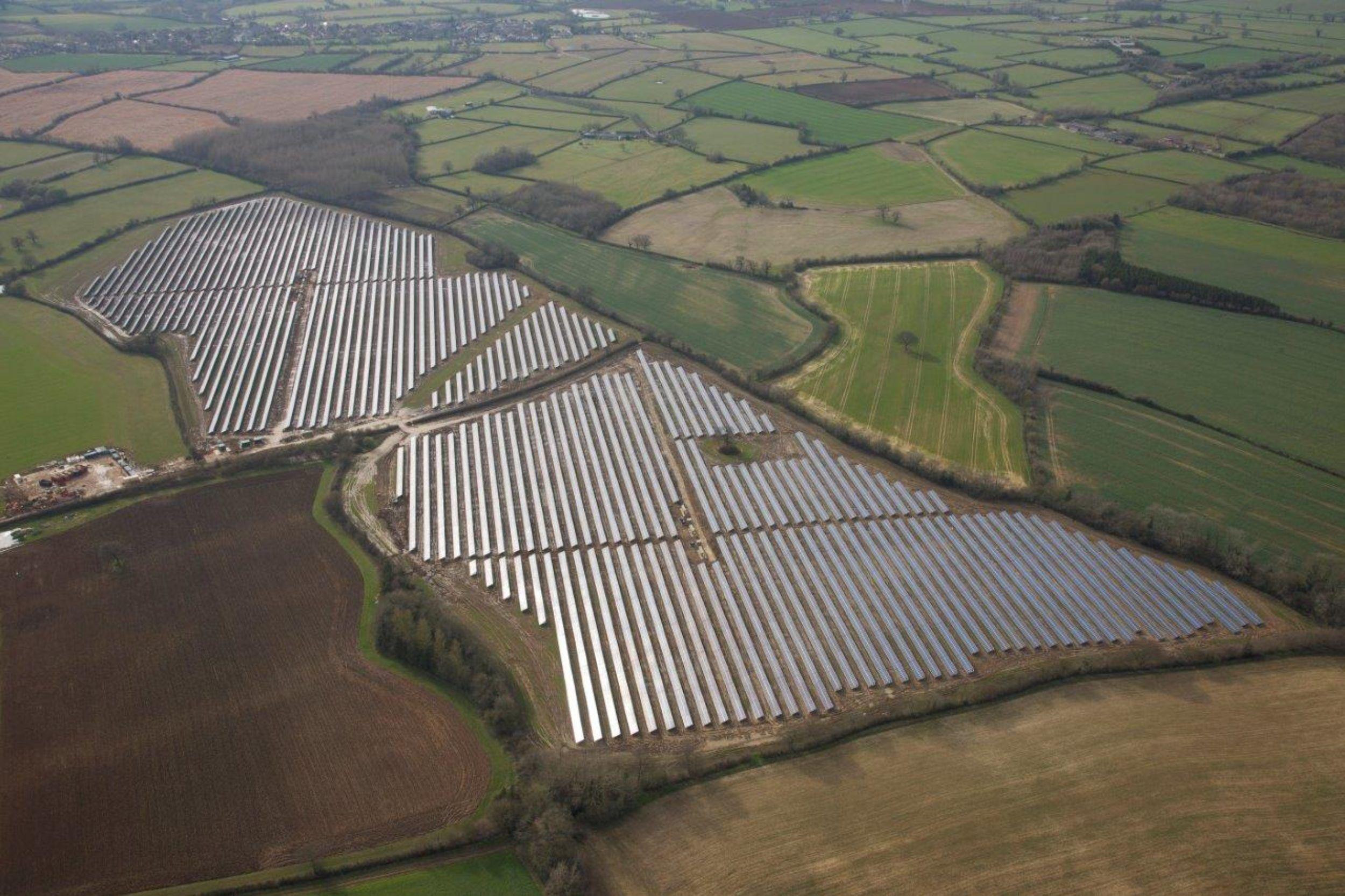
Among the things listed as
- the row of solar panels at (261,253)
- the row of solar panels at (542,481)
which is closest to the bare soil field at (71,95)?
the row of solar panels at (261,253)

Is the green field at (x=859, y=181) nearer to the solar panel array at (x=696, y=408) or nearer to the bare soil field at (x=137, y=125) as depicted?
the solar panel array at (x=696, y=408)

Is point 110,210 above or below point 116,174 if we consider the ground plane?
below

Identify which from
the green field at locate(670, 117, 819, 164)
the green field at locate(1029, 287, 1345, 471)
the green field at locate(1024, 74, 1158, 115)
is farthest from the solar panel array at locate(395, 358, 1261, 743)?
the green field at locate(1024, 74, 1158, 115)

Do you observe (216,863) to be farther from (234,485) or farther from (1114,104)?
(1114,104)

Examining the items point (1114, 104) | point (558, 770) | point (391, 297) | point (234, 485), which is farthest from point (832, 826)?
point (1114, 104)

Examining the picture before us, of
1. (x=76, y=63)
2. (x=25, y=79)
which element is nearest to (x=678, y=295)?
(x=25, y=79)

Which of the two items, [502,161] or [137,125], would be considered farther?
[137,125]

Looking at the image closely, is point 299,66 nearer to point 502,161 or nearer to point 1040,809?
point 502,161
